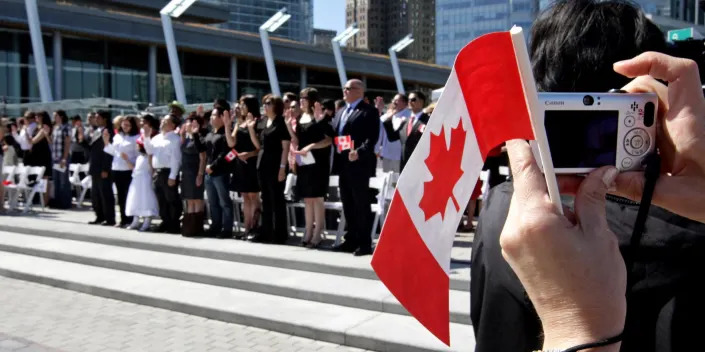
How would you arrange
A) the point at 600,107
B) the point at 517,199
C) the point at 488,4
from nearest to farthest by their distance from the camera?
the point at 517,199, the point at 600,107, the point at 488,4

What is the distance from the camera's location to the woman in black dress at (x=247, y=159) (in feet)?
33.8

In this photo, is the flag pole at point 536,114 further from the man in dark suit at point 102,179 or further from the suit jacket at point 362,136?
the man in dark suit at point 102,179

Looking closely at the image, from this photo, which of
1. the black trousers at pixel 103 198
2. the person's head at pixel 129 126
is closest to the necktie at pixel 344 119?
the person's head at pixel 129 126

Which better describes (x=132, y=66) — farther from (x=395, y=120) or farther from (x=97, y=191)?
(x=395, y=120)

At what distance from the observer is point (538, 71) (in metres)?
1.51

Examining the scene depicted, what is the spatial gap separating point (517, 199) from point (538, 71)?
1.66 feet

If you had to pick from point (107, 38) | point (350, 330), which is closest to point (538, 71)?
point (350, 330)

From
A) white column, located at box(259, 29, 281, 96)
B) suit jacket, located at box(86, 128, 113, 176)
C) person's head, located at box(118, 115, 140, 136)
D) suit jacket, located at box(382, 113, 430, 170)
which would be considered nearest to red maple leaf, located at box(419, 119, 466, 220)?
suit jacket, located at box(382, 113, 430, 170)

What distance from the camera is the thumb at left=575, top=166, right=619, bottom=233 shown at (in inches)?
41.8

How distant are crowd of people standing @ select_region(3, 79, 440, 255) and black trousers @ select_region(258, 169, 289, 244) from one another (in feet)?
0.05

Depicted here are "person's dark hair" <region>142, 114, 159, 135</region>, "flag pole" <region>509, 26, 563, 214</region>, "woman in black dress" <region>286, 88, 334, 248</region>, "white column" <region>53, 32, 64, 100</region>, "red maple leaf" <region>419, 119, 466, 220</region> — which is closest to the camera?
"flag pole" <region>509, 26, 563, 214</region>

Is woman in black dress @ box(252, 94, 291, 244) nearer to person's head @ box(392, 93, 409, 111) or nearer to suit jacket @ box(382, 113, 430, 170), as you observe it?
suit jacket @ box(382, 113, 430, 170)

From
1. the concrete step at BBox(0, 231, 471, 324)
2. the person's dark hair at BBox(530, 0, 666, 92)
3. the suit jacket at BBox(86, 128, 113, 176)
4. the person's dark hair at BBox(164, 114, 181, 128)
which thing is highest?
the person's dark hair at BBox(164, 114, 181, 128)

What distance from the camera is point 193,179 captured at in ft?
36.6
